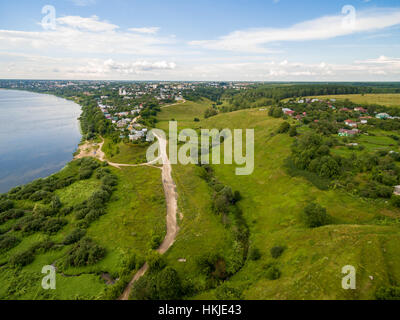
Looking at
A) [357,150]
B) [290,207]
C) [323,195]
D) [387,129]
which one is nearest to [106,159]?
[290,207]

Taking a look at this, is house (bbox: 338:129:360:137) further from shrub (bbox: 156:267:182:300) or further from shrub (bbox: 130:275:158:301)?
shrub (bbox: 130:275:158:301)

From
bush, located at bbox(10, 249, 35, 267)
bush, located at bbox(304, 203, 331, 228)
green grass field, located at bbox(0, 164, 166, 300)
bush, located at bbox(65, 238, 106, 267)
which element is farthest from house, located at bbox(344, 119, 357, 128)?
bush, located at bbox(10, 249, 35, 267)

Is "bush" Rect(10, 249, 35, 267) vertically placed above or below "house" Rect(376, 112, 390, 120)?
below

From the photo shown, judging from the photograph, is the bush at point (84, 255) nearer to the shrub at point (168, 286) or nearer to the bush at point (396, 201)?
the shrub at point (168, 286)

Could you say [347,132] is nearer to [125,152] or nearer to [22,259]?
[125,152]

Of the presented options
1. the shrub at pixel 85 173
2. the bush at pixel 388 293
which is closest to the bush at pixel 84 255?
the shrub at pixel 85 173

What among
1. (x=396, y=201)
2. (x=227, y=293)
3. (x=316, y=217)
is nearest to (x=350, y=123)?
(x=396, y=201)
